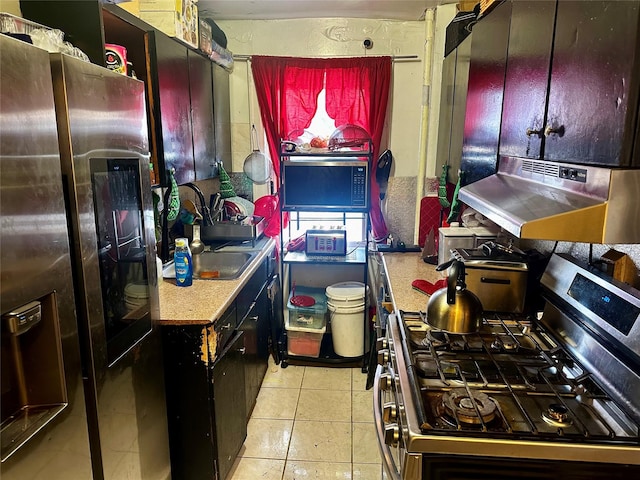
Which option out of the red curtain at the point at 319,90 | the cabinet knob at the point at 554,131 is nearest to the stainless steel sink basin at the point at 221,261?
the red curtain at the point at 319,90

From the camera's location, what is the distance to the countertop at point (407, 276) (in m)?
2.03

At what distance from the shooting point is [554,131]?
4.08 ft

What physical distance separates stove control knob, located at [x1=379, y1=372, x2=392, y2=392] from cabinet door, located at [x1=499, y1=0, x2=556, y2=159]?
2.84 ft

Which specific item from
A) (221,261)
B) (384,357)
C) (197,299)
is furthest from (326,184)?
(384,357)

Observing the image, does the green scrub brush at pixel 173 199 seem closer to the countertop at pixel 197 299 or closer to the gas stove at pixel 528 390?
the countertop at pixel 197 299

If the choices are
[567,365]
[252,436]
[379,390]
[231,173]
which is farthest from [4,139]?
[231,173]

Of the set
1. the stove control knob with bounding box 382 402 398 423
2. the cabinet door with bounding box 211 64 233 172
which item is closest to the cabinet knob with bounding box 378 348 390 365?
the stove control knob with bounding box 382 402 398 423

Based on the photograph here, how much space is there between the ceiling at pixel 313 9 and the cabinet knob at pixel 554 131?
6.00 ft

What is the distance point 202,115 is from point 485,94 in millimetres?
1650

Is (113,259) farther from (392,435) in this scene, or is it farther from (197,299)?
(392,435)

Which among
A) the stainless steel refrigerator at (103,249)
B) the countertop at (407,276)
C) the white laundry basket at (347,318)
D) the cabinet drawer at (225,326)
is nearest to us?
the stainless steel refrigerator at (103,249)

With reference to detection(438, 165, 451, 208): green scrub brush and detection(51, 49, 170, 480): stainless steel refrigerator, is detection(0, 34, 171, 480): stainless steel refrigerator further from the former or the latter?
detection(438, 165, 451, 208): green scrub brush

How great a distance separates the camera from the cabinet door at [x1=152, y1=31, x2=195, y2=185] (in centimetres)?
212

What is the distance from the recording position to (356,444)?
7.91 feet
